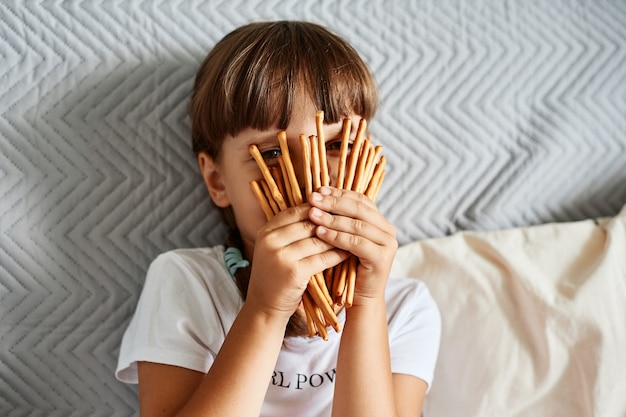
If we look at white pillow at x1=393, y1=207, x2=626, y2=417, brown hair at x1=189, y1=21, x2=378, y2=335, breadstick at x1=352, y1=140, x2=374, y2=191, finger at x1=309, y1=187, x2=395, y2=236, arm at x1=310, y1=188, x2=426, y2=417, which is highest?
brown hair at x1=189, y1=21, x2=378, y2=335

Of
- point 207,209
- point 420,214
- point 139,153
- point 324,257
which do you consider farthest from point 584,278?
point 139,153

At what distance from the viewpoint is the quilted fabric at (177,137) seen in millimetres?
769

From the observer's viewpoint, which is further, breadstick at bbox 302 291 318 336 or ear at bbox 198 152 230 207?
ear at bbox 198 152 230 207

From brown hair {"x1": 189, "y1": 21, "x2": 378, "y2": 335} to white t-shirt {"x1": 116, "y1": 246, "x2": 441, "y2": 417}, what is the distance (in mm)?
33

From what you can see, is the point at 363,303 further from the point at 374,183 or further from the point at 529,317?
the point at 529,317

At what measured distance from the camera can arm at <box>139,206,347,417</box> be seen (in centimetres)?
57

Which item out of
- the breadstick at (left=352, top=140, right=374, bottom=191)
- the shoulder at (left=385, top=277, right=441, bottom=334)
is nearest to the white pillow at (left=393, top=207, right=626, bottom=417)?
the shoulder at (left=385, top=277, right=441, bottom=334)

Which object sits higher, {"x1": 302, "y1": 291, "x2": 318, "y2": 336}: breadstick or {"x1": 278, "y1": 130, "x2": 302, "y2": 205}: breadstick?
{"x1": 278, "y1": 130, "x2": 302, "y2": 205}: breadstick

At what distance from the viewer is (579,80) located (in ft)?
2.94

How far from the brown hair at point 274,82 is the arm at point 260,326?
101mm

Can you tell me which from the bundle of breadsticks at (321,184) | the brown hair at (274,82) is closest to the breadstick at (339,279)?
the bundle of breadsticks at (321,184)

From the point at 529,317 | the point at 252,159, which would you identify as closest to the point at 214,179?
the point at 252,159

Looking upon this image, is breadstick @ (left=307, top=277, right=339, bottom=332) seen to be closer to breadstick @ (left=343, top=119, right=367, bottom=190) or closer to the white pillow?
breadstick @ (left=343, top=119, right=367, bottom=190)

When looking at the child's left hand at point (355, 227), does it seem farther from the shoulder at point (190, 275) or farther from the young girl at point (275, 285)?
the shoulder at point (190, 275)
